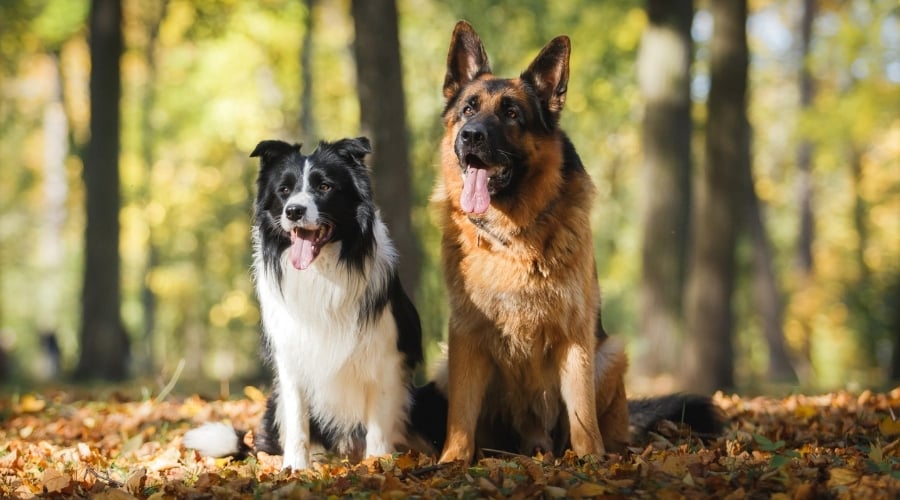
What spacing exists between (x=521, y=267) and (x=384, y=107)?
3.54 m

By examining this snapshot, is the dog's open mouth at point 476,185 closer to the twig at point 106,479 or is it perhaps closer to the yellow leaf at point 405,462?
the yellow leaf at point 405,462

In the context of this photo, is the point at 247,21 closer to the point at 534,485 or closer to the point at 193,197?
the point at 193,197

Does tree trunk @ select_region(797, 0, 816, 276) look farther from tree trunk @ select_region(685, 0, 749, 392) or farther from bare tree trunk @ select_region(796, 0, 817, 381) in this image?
tree trunk @ select_region(685, 0, 749, 392)

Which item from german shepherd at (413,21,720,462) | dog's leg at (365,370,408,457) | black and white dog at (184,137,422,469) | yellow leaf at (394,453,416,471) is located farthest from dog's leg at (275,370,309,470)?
german shepherd at (413,21,720,462)

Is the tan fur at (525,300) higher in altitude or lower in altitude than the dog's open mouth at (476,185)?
lower

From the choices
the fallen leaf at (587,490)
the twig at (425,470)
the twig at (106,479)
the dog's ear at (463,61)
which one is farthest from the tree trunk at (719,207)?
the twig at (106,479)

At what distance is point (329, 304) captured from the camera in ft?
18.0

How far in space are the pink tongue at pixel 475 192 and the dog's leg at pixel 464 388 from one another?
0.77m

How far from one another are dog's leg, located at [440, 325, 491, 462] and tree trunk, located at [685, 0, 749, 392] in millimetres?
5873

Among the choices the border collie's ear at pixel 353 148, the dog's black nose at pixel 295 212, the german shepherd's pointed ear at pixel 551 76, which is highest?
the german shepherd's pointed ear at pixel 551 76

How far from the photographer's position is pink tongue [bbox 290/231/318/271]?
209 inches

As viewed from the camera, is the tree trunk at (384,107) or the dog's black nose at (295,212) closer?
the dog's black nose at (295,212)

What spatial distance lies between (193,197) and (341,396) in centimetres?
2142

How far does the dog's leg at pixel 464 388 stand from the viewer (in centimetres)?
544
